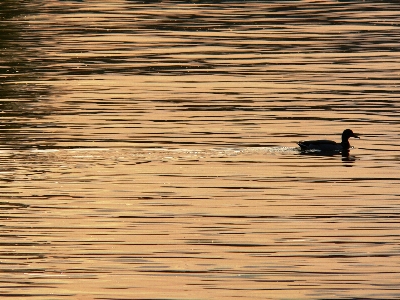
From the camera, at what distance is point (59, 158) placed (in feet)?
83.1

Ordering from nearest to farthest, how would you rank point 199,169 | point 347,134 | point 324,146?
point 199,169, point 324,146, point 347,134

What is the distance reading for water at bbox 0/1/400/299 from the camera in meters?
16.8

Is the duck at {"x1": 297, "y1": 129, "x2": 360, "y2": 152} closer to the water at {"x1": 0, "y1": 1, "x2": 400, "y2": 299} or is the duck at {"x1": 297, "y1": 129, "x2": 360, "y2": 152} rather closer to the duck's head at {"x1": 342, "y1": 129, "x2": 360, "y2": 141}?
the water at {"x1": 0, "y1": 1, "x2": 400, "y2": 299}

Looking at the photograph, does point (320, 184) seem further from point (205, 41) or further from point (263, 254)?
point (205, 41)

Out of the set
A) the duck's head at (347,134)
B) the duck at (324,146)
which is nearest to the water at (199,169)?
the duck at (324,146)

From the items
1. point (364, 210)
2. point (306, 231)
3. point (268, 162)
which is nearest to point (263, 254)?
point (306, 231)

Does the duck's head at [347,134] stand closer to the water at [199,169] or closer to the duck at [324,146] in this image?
the water at [199,169]

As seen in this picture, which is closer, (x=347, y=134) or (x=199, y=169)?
(x=199, y=169)

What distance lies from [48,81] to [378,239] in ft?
70.5

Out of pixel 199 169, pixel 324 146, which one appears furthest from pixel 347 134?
pixel 199 169

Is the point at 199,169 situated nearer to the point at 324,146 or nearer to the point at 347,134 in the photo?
the point at 324,146

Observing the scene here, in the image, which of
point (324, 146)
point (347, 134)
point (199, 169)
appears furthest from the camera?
point (347, 134)

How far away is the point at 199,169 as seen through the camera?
24.4 metres

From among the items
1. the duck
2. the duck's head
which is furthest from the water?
the duck's head
